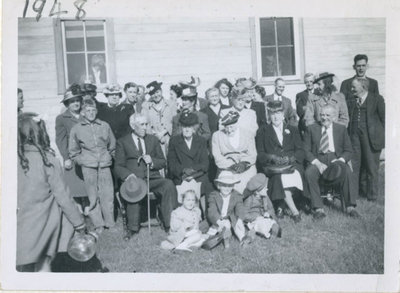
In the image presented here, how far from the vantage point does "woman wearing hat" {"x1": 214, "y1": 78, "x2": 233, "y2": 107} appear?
4473 millimetres

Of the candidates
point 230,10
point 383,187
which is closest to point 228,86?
point 230,10

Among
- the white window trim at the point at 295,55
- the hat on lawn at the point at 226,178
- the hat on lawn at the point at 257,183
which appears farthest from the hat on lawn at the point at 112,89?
the hat on lawn at the point at 257,183

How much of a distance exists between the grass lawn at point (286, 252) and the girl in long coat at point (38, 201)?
0.50m

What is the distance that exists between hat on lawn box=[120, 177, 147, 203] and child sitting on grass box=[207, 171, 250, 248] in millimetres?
588

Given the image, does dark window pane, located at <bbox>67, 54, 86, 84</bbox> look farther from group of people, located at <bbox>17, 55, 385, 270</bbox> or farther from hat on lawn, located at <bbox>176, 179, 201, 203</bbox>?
hat on lawn, located at <bbox>176, 179, 201, 203</bbox>

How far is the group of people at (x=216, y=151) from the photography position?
430 cm

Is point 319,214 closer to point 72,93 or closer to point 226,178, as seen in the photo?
point 226,178

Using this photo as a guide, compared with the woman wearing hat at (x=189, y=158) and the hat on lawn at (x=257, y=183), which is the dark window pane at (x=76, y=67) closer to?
the woman wearing hat at (x=189, y=158)

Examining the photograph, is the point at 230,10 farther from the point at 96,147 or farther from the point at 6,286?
the point at 6,286

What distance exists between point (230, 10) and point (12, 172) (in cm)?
231

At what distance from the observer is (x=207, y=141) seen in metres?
4.43

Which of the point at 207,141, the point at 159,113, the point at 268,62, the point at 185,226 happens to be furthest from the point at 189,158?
the point at 268,62

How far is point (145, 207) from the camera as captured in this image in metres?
4.36

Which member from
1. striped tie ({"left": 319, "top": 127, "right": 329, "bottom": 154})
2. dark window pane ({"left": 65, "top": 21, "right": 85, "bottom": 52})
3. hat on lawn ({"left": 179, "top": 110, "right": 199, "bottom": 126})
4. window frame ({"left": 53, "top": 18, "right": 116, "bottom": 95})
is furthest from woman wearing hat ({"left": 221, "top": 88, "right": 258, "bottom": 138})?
dark window pane ({"left": 65, "top": 21, "right": 85, "bottom": 52})
